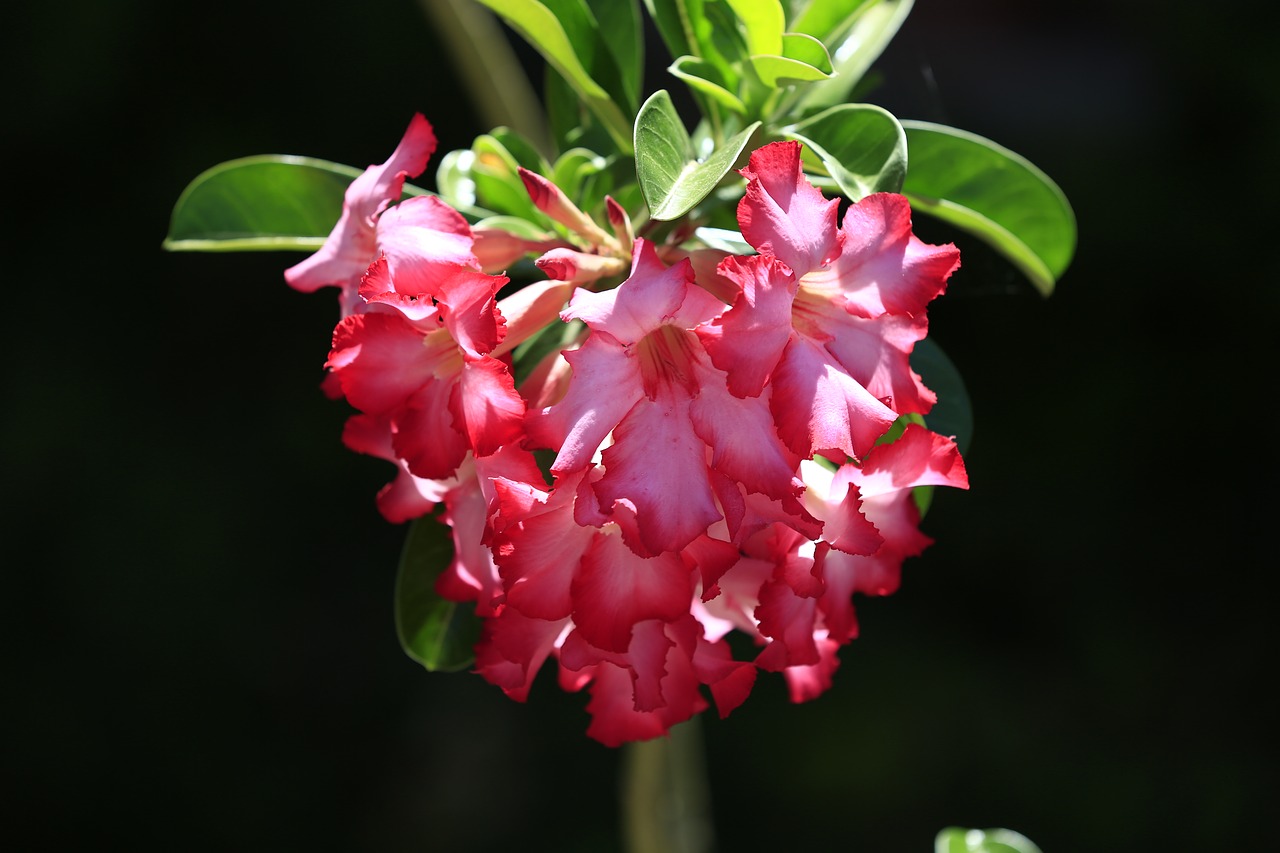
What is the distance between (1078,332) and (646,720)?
6.24ft

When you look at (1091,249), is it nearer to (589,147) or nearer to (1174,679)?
(1174,679)

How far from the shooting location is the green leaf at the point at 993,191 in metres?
0.85

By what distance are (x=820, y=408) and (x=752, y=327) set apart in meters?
0.05

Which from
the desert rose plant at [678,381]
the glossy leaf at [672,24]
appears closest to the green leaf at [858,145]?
the desert rose plant at [678,381]

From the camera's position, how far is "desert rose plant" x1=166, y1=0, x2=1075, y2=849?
59 centimetres

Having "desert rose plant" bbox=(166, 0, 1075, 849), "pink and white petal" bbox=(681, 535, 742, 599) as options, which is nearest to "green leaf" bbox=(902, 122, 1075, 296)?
"desert rose plant" bbox=(166, 0, 1075, 849)

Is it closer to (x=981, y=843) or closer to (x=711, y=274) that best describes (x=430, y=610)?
(x=711, y=274)

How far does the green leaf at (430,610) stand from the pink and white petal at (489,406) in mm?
265

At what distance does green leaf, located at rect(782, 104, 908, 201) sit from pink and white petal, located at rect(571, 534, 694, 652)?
238mm

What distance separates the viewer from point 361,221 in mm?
702

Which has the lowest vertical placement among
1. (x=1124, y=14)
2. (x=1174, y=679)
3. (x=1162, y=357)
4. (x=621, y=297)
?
(x=1174, y=679)

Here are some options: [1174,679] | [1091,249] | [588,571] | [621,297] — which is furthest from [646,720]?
[1174,679]

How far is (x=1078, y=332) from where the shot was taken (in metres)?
2.39

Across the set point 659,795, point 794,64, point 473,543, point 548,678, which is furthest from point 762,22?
point 548,678
